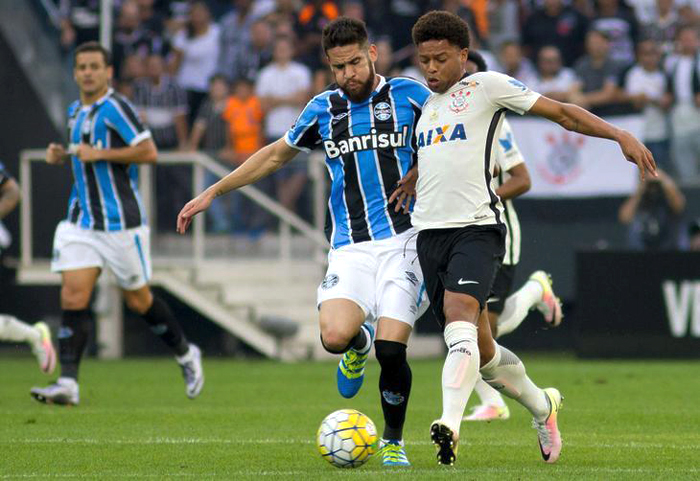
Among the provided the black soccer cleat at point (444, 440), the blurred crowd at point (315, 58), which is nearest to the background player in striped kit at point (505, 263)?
the black soccer cleat at point (444, 440)

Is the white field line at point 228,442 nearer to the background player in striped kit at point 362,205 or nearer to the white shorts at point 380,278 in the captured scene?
the background player in striped kit at point 362,205

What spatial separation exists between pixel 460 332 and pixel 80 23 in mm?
12358

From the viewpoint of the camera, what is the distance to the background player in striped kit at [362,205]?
22.6 ft

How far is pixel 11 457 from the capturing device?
713 cm

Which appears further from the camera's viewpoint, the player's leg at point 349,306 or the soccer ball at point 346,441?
the player's leg at point 349,306

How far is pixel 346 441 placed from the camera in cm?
658

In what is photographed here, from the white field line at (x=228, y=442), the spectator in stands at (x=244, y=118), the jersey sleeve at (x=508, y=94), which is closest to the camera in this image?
the jersey sleeve at (x=508, y=94)

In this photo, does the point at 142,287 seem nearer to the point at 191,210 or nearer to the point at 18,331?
the point at 18,331

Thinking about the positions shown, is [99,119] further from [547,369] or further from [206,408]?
[547,369]

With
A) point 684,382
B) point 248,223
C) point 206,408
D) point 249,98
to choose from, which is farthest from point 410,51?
point 206,408

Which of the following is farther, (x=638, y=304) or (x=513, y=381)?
(x=638, y=304)

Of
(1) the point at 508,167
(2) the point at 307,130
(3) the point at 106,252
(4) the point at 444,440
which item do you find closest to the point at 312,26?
(3) the point at 106,252

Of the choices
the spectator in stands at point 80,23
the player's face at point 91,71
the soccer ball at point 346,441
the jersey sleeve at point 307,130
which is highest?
the spectator in stands at point 80,23

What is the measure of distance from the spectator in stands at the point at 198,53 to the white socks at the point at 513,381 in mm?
11402
